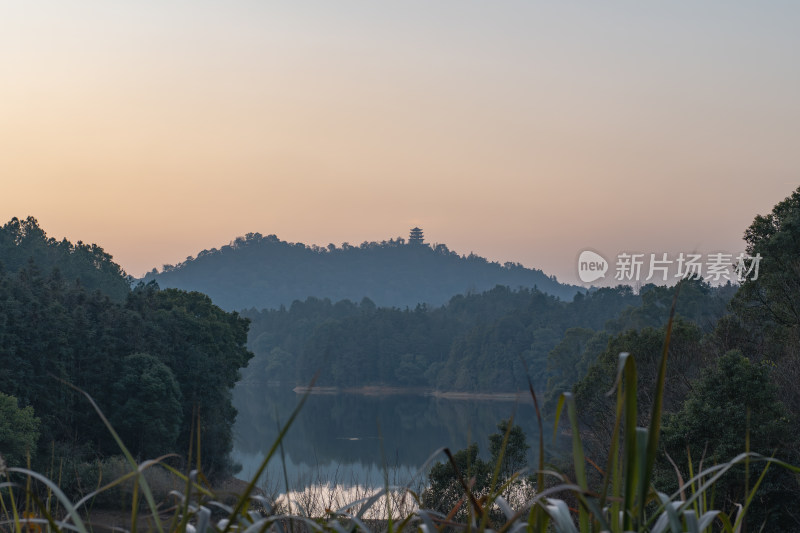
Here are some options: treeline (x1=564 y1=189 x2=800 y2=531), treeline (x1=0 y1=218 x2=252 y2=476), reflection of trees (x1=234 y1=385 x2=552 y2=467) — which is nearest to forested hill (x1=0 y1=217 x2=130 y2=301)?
reflection of trees (x1=234 y1=385 x2=552 y2=467)

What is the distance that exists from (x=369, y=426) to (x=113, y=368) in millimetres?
29005

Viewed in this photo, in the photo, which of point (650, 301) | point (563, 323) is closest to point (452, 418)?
point (650, 301)

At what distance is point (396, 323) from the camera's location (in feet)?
307

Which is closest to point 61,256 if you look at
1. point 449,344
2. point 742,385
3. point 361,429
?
point 361,429

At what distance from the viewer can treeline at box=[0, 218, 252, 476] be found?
26469mm

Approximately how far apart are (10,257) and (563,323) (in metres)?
51.7

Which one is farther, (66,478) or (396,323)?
(396,323)

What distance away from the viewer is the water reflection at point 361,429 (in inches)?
1576

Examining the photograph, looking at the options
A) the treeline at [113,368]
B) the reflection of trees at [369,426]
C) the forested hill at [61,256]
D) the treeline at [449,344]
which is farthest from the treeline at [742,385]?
the forested hill at [61,256]

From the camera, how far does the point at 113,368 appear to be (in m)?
30.1

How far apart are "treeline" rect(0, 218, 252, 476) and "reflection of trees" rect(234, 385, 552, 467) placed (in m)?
3.62

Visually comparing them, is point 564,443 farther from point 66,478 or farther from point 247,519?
point 247,519

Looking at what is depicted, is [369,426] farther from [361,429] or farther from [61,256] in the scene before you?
[61,256]

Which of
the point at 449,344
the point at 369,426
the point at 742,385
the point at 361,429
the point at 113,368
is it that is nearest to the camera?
the point at 742,385
